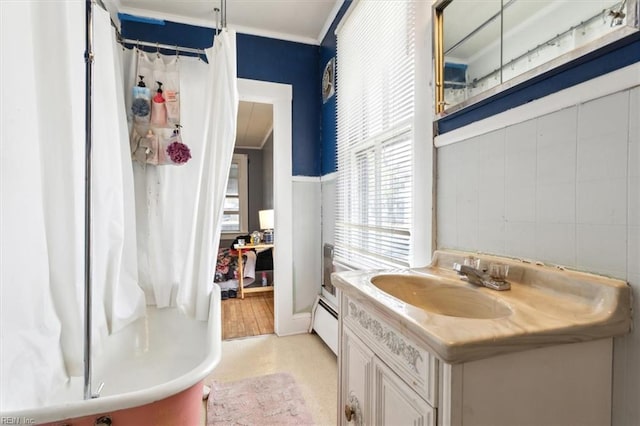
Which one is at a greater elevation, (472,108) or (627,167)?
(472,108)

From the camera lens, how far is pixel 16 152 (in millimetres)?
893

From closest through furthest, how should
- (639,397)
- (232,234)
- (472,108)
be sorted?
(639,397), (472,108), (232,234)

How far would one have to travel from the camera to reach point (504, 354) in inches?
23.3

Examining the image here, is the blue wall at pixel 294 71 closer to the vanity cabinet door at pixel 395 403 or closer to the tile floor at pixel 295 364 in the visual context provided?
the tile floor at pixel 295 364

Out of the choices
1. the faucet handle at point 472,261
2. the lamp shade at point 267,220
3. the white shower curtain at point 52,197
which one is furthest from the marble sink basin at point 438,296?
the lamp shade at point 267,220

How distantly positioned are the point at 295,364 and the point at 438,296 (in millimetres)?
1496

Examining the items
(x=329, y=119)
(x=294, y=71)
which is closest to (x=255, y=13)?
(x=294, y=71)

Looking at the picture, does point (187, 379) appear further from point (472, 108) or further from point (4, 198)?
point (472, 108)

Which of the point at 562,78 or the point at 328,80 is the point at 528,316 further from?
the point at 328,80

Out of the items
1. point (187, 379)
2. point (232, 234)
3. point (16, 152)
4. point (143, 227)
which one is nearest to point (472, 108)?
point (187, 379)

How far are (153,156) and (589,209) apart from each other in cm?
205

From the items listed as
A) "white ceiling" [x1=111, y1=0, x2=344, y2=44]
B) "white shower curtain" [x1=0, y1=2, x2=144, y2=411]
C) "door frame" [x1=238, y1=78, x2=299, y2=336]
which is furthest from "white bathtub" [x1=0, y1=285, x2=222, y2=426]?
"white ceiling" [x1=111, y1=0, x2=344, y2=44]

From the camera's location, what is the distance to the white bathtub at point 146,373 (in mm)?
836

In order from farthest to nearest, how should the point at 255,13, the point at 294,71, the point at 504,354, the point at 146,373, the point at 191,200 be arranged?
the point at 294,71, the point at 255,13, the point at 191,200, the point at 146,373, the point at 504,354
